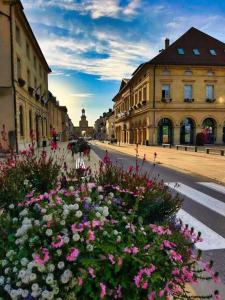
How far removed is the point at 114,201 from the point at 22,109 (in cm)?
2208

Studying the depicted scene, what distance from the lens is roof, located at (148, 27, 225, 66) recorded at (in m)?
38.3

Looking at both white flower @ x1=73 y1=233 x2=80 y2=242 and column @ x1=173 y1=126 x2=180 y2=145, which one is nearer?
white flower @ x1=73 y1=233 x2=80 y2=242

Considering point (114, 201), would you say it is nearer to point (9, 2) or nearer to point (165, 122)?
point (9, 2)

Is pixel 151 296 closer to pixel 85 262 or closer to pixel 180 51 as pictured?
pixel 85 262

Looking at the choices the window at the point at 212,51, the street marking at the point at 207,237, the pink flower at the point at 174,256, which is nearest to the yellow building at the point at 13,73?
the street marking at the point at 207,237

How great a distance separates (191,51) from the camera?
132ft

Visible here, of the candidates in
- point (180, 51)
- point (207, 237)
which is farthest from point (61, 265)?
point (180, 51)

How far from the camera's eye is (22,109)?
922 inches

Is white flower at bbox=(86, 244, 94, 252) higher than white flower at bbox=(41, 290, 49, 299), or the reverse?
white flower at bbox=(86, 244, 94, 252)

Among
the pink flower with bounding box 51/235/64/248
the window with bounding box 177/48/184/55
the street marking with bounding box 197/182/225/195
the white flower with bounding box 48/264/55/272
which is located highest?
the window with bounding box 177/48/184/55

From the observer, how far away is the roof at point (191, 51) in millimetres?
38281

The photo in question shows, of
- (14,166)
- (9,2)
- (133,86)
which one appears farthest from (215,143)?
(14,166)

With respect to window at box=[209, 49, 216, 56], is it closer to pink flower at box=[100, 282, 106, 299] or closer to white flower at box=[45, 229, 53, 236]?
white flower at box=[45, 229, 53, 236]

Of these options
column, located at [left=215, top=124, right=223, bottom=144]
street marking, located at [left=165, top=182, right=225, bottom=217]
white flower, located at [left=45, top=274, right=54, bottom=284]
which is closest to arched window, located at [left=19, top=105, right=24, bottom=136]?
street marking, located at [left=165, top=182, right=225, bottom=217]
